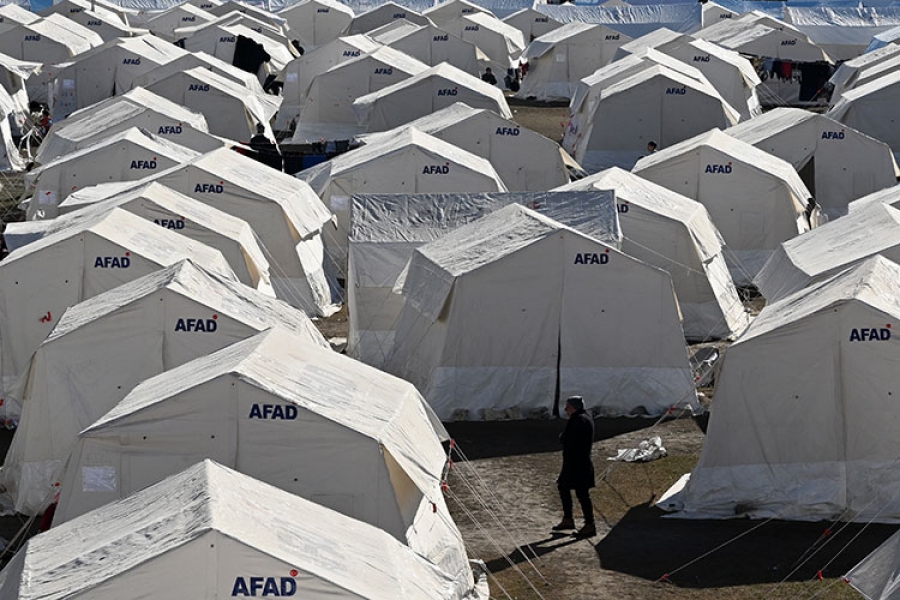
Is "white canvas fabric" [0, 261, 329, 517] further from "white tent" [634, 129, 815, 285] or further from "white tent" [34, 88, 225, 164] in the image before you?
"white tent" [34, 88, 225, 164]

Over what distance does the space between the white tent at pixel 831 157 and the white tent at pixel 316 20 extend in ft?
121

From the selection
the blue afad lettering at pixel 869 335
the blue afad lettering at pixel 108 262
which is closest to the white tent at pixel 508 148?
the blue afad lettering at pixel 108 262

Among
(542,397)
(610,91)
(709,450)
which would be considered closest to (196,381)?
(709,450)

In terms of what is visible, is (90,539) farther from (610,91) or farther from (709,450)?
(610,91)

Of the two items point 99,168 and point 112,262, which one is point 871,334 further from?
point 99,168

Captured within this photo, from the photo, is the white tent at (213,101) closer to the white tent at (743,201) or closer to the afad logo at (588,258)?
the white tent at (743,201)

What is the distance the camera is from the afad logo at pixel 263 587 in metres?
12.5

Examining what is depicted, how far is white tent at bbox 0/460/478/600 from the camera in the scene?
12.5 metres

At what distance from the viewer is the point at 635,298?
23297mm

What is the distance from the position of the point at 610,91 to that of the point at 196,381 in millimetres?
26403

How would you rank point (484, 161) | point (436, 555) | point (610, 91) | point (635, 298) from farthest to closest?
point (610, 91), point (484, 161), point (635, 298), point (436, 555)

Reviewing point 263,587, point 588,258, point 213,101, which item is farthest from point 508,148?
point 263,587

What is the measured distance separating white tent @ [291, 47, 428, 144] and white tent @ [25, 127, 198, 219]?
14.4m

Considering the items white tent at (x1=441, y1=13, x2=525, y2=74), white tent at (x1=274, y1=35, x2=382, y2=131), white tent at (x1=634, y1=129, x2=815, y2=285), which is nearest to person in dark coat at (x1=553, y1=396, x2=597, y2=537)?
white tent at (x1=634, y1=129, x2=815, y2=285)
